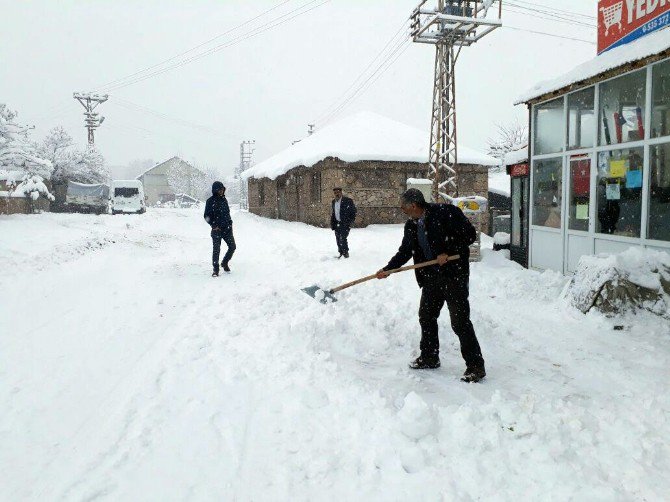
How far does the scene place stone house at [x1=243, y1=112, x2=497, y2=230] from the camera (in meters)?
18.5

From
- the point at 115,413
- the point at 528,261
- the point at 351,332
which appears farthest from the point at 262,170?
the point at 115,413

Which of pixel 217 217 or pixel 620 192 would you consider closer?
pixel 620 192

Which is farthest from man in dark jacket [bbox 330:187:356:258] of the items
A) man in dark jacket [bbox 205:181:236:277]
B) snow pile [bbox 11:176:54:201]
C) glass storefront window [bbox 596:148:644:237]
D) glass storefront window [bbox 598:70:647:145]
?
snow pile [bbox 11:176:54:201]

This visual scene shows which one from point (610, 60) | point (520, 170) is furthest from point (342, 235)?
point (610, 60)

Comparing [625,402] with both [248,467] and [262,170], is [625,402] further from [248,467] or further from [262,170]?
[262,170]

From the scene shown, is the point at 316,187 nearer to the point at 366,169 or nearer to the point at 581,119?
the point at 366,169

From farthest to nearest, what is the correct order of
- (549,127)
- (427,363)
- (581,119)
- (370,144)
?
(370,144) < (549,127) < (581,119) < (427,363)

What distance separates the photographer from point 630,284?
18.7 ft

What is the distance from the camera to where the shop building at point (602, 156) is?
261 inches

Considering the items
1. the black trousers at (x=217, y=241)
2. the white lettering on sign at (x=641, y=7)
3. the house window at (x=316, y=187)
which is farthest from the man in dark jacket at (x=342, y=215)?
the house window at (x=316, y=187)

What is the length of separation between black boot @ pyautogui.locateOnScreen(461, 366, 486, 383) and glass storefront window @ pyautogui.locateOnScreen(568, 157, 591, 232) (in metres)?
5.33

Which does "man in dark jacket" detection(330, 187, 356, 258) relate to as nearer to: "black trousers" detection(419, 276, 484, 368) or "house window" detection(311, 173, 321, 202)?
"black trousers" detection(419, 276, 484, 368)

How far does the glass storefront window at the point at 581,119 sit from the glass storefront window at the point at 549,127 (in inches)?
9.9

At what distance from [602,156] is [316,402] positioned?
271 inches
